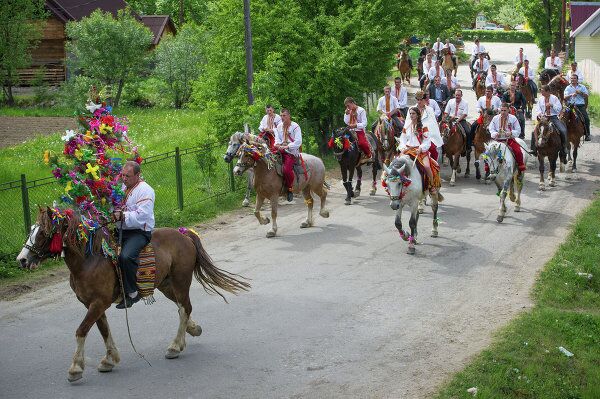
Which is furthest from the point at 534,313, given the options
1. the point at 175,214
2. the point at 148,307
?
the point at 175,214

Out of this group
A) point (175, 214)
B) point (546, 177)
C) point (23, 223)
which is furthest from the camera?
point (546, 177)

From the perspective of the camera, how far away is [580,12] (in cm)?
5394

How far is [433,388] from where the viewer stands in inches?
437

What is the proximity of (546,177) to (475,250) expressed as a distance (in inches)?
335

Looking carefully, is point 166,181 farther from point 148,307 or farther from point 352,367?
point 352,367

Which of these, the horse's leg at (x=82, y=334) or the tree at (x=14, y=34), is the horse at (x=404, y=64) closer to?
the tree at (x=14, y=34)

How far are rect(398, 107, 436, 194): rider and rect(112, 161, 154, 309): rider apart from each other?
776 cm

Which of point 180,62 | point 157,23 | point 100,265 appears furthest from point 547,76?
point 157,23

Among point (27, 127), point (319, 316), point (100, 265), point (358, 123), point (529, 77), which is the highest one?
point (529, 77)

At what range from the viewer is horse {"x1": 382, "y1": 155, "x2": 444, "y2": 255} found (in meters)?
17.2

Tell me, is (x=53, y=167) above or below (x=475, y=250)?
above

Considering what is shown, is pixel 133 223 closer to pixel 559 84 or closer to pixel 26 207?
pixel 26 207

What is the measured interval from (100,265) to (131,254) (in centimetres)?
43

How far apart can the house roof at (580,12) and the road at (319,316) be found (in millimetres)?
35396
